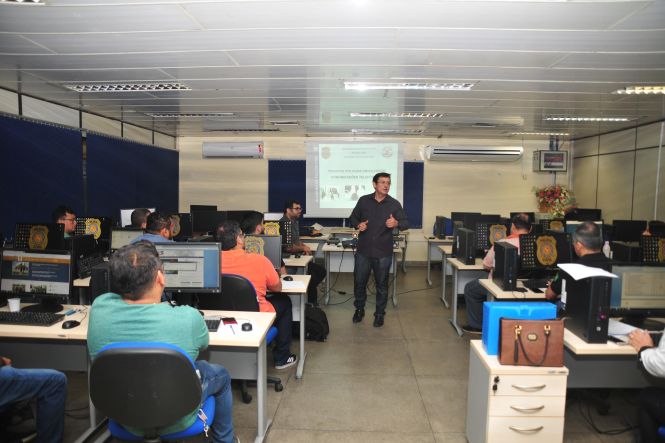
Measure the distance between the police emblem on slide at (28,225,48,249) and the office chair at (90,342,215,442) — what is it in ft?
10.9

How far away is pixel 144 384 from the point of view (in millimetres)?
1574

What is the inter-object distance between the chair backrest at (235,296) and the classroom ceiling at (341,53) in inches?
68.3

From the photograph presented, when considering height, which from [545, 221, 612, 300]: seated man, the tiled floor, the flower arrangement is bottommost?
the tiled floor

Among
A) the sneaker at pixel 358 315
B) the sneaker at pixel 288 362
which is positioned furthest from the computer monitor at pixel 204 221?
the sneaker at pixel 288 362

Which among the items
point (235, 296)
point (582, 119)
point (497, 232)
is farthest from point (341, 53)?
point (582, 119)

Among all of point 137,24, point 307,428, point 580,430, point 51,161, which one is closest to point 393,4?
point 137,24

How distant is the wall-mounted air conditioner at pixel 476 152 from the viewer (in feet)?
28.0

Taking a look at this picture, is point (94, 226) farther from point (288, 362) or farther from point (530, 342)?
point (530, 342)

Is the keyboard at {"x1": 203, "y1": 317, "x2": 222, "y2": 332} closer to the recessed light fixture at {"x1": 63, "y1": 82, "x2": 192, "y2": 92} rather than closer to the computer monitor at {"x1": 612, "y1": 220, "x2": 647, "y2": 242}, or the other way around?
the recessed light fixture at {"x1": 63, "y1": 82, "x2": 192, "y2": 92}

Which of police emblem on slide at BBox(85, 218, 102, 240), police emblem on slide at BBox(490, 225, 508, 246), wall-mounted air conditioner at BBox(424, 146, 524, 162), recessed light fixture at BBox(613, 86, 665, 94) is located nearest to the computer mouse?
police emblem on slide at BBox(85, 218, 102, 240)

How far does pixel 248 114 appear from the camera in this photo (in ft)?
20.8

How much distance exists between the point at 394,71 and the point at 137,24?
216 cm

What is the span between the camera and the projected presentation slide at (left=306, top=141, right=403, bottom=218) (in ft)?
26.7

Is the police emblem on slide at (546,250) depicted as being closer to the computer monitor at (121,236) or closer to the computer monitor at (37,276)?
the computer monitor at (37,276)
